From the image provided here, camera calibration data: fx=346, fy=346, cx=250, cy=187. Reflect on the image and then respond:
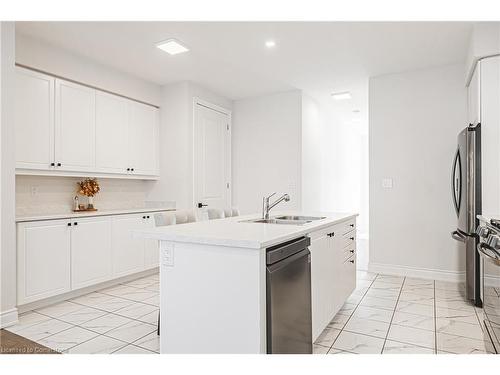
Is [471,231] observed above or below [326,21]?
below

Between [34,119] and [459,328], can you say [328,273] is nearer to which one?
[459,328]

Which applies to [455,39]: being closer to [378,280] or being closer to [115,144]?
[378,280]

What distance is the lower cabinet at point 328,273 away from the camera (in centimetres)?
228

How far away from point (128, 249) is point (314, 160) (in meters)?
3.34

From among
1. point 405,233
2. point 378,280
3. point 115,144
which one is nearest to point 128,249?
point 115,144

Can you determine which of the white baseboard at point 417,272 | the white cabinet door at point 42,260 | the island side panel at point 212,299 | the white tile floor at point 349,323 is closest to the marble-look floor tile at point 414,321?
the white tile floor at point 349,323

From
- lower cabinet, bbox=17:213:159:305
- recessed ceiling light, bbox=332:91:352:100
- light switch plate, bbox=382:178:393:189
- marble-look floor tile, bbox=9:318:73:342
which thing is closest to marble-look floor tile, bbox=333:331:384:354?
marble-look floor tile, bbox=9:318:73:342

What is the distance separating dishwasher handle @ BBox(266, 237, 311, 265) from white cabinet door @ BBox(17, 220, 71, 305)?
2378 millimetres

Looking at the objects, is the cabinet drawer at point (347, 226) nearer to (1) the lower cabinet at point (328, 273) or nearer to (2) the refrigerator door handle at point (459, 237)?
(1) the lower cabinet at point (328, 273)

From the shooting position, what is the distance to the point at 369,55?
3832 millimetres

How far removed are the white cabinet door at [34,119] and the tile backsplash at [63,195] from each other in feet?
1.24

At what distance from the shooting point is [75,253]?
344 cm

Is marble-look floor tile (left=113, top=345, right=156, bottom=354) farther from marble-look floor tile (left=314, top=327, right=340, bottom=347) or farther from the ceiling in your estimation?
the ceiling
